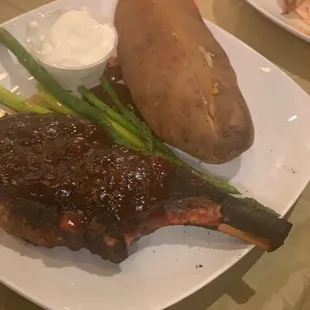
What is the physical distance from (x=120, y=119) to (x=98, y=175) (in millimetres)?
260

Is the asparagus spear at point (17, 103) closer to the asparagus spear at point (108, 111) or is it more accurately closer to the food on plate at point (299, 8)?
the asparagus spear at point (108, 111)

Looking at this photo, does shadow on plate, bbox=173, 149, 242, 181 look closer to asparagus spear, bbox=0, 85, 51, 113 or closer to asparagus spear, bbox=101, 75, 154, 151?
asparagus spear, bbox=101, 75, 154, 151

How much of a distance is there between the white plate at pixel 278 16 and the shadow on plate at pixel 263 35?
0.03 m

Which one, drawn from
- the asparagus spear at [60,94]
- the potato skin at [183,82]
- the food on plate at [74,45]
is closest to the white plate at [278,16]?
the potato skin at [183,82]

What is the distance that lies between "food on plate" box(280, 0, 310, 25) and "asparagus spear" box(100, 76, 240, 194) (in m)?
0.55

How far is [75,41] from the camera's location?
4.12 ft

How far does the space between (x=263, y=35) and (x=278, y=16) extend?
6 centimetres

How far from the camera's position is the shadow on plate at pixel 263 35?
1452 millimetres

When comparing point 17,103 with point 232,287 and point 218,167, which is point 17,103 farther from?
point 232,287

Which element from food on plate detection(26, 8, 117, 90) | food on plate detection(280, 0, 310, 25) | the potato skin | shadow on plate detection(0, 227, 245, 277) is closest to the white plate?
food on plate detection(280, 0, 310, 25)

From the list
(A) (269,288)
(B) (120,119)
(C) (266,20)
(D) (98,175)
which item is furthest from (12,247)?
(C) (266,20)

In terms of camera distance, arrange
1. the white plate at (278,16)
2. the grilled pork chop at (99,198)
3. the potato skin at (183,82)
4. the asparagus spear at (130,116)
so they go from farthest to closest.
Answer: the white plate at (278,16), the asparagus spear at (130,116), the potato skin at (183,82), the grilled pork chop at (99,198)

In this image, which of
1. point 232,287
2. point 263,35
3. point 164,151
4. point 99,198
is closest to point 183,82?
point 164,151

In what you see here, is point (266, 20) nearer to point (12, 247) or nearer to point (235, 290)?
point (235, 290)
